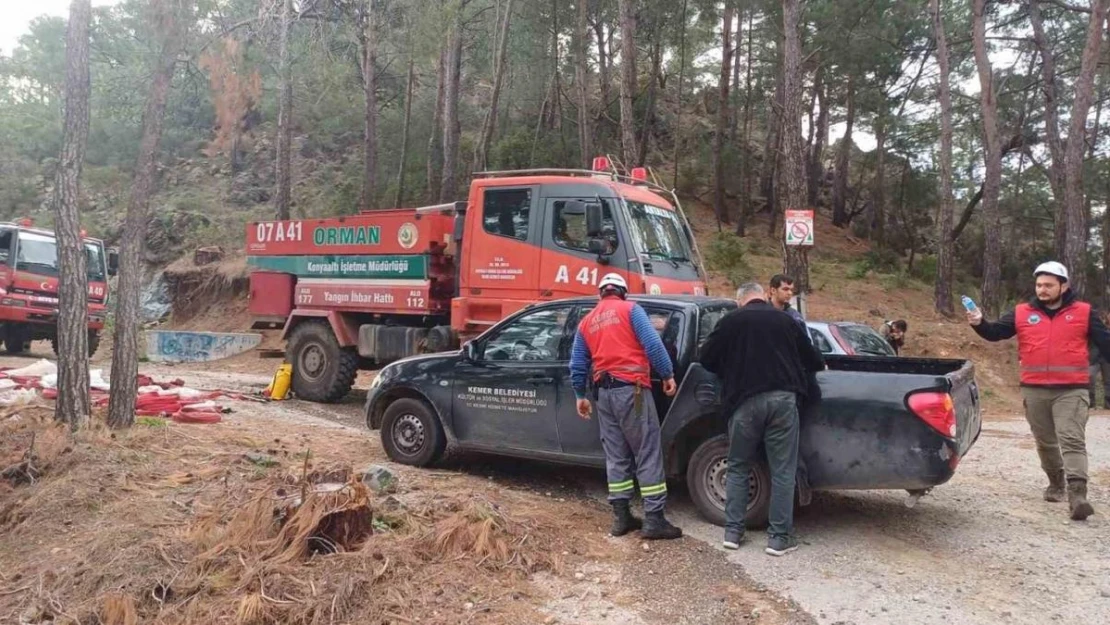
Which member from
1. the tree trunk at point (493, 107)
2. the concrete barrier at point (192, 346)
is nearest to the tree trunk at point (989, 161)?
the tree trunk at point (493, 107)

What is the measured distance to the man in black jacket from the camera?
4.93 meters

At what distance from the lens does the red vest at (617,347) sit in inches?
206

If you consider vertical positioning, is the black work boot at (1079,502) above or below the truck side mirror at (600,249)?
below

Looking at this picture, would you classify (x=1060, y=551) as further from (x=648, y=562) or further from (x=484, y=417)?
(x=484, y=417)

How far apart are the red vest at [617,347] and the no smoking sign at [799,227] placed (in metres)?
6.32

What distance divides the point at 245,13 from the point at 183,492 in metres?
5.87

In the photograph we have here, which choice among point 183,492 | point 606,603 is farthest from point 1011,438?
point 183,492

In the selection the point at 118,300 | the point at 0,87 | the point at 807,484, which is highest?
the point at 0,87

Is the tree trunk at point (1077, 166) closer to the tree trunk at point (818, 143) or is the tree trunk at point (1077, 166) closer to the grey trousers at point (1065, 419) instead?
the grey trousers at point (1065, 419)

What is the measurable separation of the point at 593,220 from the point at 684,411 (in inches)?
131

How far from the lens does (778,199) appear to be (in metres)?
26.3

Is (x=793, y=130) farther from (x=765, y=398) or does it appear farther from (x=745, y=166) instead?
(x=745, y=166)

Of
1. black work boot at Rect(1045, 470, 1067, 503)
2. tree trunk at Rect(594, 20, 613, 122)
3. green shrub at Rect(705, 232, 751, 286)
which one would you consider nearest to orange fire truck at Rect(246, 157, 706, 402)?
black work boot at Rect(1045, 470, 1067, 503)

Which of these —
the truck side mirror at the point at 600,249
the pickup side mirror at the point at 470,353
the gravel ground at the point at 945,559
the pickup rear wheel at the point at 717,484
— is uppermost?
the truck side mirror at the point at 600,249
